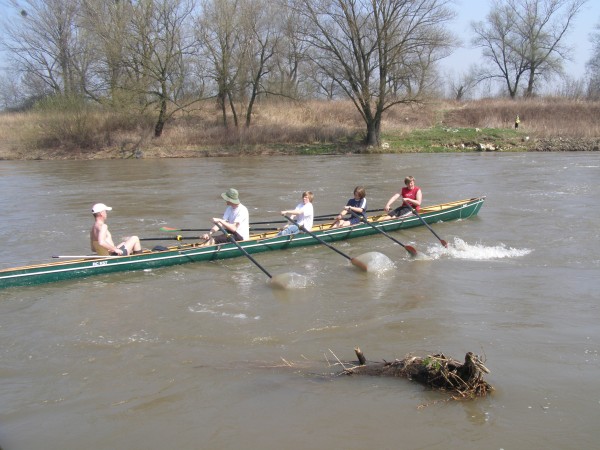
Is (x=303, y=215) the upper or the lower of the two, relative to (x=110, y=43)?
lower

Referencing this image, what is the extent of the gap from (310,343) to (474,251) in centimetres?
507

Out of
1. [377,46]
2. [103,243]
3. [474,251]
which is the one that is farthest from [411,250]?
[377,46]

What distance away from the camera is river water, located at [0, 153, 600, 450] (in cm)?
441

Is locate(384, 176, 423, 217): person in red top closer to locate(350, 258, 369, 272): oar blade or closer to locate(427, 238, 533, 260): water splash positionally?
locate(427, 238, 533, 260): water splash

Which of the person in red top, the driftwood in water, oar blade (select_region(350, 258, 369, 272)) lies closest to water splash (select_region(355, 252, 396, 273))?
oar blade (select_region(350, 258, 369, 272))

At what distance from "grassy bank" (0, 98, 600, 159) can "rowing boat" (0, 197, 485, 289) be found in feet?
69.3

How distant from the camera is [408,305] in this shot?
735 cm

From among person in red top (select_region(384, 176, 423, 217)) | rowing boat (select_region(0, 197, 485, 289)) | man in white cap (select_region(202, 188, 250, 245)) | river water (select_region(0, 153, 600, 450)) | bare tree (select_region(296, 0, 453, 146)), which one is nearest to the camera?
river water (select_region(0, 153, 600, 450))

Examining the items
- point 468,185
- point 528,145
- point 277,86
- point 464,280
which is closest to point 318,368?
point 464,280

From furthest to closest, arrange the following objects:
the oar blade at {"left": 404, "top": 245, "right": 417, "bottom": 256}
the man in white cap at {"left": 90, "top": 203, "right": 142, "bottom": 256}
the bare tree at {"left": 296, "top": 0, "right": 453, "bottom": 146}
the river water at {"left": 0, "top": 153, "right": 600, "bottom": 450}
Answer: the bare tree at {"left": 296, "top": 0, "right": 453, "bottom": 146}, the oar blade at {"left": 404, "top": 245, "right": 417, "bottom": 256}, the man in white cap at {"left": 90, "top": 203, "right": 142, "bottom": 256}, the river water at {"left": 0, "top": 153, "right": 600, "bottom": 450}

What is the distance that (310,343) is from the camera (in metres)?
6.12

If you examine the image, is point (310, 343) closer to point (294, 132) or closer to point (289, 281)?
point (289, 281)

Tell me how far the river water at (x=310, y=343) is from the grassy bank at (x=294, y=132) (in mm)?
20154

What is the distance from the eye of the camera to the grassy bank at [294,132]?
107 ft
